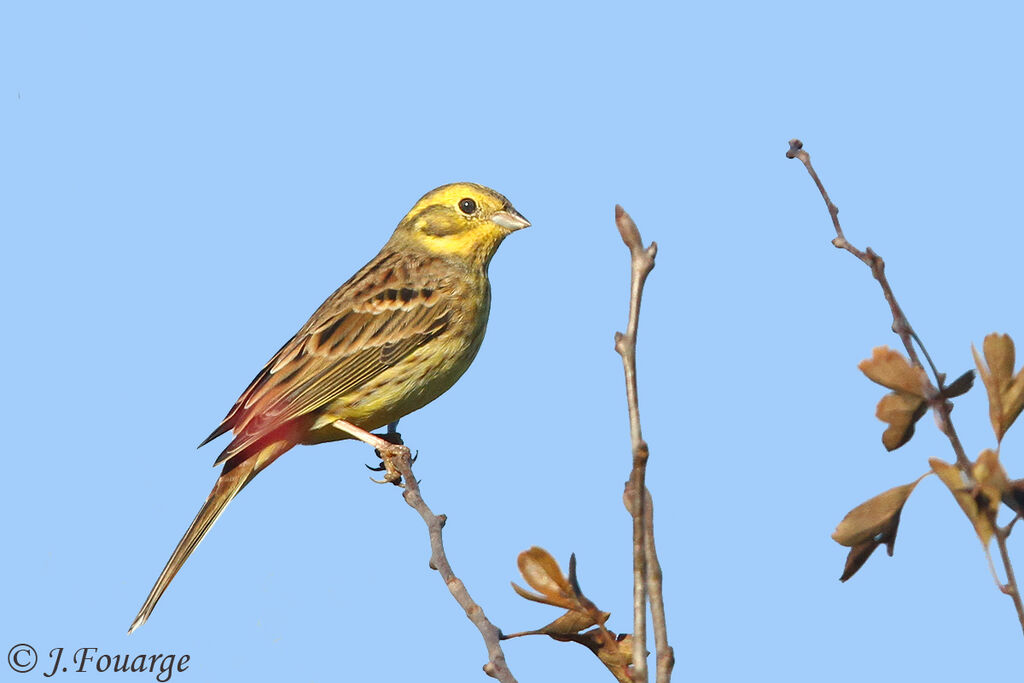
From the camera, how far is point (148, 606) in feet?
18.6

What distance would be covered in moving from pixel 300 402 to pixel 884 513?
4.99 metres

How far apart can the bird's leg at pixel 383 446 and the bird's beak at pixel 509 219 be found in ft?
4.95

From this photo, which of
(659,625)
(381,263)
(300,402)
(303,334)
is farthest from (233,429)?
(659,625)

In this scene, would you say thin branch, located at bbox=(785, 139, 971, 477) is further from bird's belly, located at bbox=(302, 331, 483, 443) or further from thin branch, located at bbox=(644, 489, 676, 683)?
bird's belly, located at bbox=(302, 331, 483, 443)

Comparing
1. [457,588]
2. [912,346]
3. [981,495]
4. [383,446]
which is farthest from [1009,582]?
[383,446]

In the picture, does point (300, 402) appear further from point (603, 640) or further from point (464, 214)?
point (603, 640)

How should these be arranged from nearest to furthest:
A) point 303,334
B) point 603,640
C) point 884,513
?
point 884,513, point 603,640, point 303,334

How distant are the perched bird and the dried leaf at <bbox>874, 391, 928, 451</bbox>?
4725 mm

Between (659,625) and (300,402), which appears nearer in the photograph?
(659,625)

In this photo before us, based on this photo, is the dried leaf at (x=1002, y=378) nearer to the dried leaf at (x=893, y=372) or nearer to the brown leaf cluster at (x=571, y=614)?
the dried leaf at (x=893, y=372)

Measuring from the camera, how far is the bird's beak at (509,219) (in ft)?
23.4

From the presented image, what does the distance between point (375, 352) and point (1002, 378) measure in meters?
5.10

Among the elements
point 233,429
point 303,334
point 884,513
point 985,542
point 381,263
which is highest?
point 381,263

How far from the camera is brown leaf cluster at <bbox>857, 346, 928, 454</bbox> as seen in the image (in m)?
1.52
